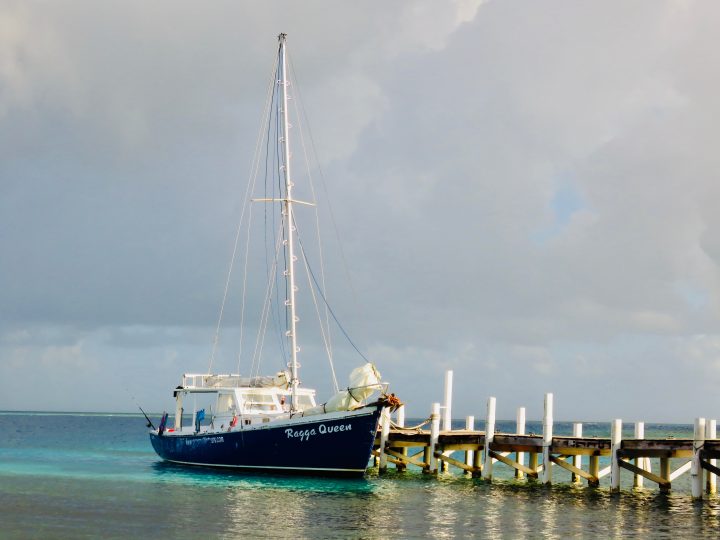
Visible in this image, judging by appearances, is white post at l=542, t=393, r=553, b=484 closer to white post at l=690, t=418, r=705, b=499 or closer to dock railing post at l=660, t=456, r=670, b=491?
dock railing post at l=660, t=456, r=670, b=491

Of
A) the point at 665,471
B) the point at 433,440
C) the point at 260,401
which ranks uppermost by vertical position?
the point at 260,401

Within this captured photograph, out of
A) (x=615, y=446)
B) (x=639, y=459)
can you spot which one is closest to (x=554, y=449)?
(x=615, y=446)

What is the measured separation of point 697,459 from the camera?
108 feet

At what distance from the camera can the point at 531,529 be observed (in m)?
27.7

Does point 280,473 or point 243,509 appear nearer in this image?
point 243,509

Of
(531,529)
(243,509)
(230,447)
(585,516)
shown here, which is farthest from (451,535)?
(230,447)

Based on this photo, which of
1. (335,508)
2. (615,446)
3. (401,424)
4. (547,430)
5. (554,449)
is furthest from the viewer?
(401,424)

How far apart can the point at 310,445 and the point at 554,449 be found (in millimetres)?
10483

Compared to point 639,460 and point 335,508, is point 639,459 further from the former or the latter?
point 335,508

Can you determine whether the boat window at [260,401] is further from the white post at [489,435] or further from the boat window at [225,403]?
the white post at [489,435]

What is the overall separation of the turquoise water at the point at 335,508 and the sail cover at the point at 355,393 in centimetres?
315

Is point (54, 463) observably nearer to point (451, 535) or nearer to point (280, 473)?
point (280, 473)

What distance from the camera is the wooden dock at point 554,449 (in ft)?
110

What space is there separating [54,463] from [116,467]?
622cm
